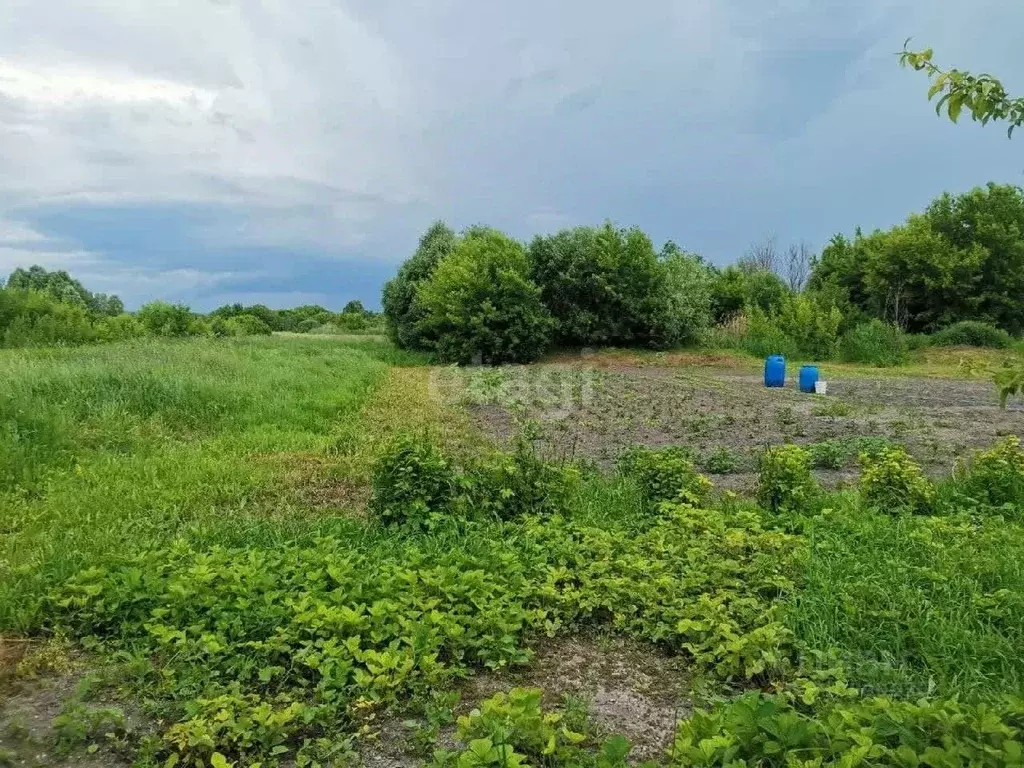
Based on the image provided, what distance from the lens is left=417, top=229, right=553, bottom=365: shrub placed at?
83.4 feet

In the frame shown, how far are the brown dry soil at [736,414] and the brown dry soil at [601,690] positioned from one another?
3402 mm

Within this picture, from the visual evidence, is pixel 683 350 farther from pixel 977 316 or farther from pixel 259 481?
pixel 259 481

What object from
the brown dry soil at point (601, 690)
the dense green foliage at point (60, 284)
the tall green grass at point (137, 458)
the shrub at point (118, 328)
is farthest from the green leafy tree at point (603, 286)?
the dense green foliage at point (60, 284)

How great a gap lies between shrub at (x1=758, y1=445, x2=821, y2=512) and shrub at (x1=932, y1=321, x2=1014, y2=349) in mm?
23406

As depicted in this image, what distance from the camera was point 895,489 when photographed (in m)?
5.64

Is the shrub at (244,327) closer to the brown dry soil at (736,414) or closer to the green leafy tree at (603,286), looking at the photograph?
the green leafy tree at (603,286)

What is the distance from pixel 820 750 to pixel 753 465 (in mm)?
5410

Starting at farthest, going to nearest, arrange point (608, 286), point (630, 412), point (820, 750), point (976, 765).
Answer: point (608, 286)
point (630, 412)
point (820, 750)
point (976, 765)

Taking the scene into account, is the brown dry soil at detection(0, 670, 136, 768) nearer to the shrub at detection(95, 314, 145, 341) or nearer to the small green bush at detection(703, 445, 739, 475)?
the small green bush at detection(703, 445, 739, 475)

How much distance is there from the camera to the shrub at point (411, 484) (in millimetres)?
5102

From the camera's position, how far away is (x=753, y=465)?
737 centimetres

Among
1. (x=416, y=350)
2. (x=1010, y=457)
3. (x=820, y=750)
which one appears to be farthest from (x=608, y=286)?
(x=820, y=750)

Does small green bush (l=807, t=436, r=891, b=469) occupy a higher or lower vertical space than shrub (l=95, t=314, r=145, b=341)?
lower

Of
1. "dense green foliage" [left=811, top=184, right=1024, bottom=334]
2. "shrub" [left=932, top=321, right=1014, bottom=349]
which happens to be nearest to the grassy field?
"shrub" [left=932, top=321, right=1014, bottom=349]
